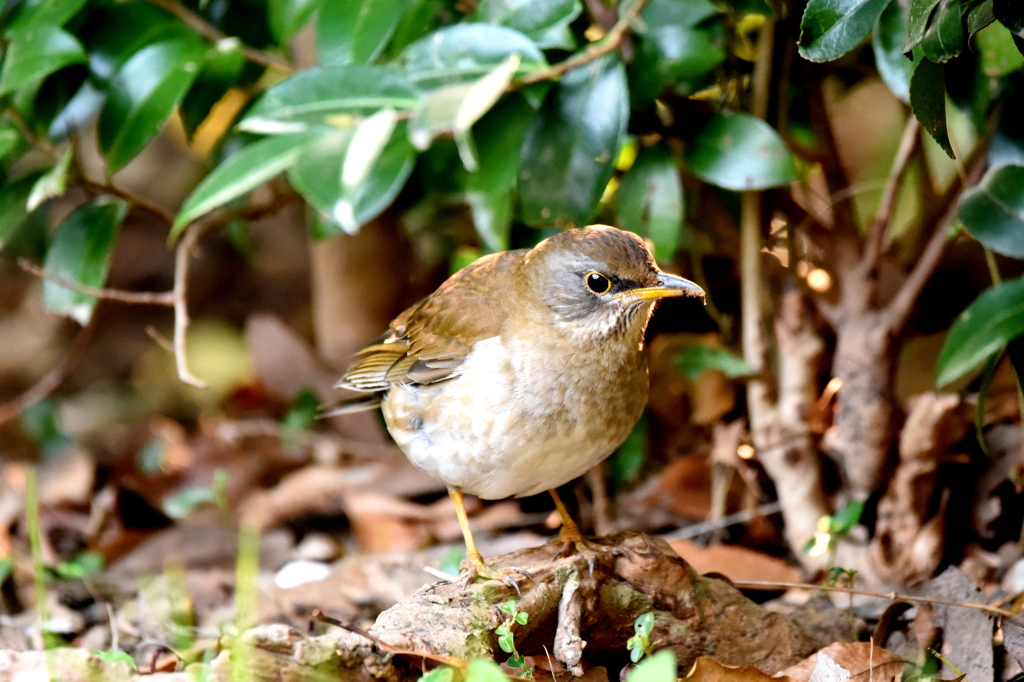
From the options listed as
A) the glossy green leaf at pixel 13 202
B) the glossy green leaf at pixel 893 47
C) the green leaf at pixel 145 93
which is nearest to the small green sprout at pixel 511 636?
the glossy green leaf at pixel 893 47

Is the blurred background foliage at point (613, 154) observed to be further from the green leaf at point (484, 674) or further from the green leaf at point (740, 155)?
the green leaf at point (484, 674)

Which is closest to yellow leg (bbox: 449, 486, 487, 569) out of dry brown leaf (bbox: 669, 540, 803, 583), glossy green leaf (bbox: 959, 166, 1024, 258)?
dry brown leaf (bbox: 669, 540, 803, 583)

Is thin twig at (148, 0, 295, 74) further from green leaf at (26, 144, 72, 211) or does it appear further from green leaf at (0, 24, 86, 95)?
green leaf at (26, 144, 72, 211)

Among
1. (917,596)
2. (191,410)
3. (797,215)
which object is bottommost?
(191,410)

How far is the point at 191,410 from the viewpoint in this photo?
725 centimetres

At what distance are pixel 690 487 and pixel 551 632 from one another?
1.92 meters

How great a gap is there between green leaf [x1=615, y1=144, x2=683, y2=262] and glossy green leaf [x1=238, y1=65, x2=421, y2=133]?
1082mm

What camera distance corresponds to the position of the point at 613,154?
3.33 meters

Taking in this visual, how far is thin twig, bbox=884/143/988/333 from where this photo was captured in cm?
352

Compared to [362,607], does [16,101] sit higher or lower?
higher

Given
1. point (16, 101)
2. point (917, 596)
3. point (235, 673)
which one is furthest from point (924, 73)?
point (16, 101)

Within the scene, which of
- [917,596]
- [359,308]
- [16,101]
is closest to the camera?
[917,596]

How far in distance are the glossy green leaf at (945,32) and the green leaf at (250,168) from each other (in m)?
1.55

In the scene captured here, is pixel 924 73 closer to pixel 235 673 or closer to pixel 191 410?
pixel 235 673
